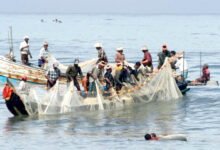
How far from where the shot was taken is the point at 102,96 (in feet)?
113

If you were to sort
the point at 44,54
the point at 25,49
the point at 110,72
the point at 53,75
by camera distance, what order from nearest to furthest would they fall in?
the point at 110,72
the point at 53,75
the point at 44,54
the point at 25,49

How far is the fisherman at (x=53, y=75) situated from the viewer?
36938 mm

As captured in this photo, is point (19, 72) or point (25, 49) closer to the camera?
point (19, 72)

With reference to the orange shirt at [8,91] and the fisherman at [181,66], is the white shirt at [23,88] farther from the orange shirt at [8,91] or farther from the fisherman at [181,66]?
the fisherman at [181,66]

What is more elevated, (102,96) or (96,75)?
(96,75)

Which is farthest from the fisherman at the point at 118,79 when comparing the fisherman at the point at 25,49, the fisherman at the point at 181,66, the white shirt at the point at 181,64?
the fisherman at the point at 25,49

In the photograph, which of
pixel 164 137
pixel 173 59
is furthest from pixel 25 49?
pixel 164 137

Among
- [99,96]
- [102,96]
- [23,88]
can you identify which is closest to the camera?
[23,88]

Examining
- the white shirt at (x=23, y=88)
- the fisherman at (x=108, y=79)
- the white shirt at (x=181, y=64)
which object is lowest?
the white shirt at (x=23, y=88)

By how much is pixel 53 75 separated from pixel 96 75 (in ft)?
13.0

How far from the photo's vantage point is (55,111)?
110 ft

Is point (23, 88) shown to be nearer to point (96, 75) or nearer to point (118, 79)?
point (96, 75)

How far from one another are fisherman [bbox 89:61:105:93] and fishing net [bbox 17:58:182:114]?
26cm

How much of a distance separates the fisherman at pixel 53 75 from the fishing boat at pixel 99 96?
1.57 meters
